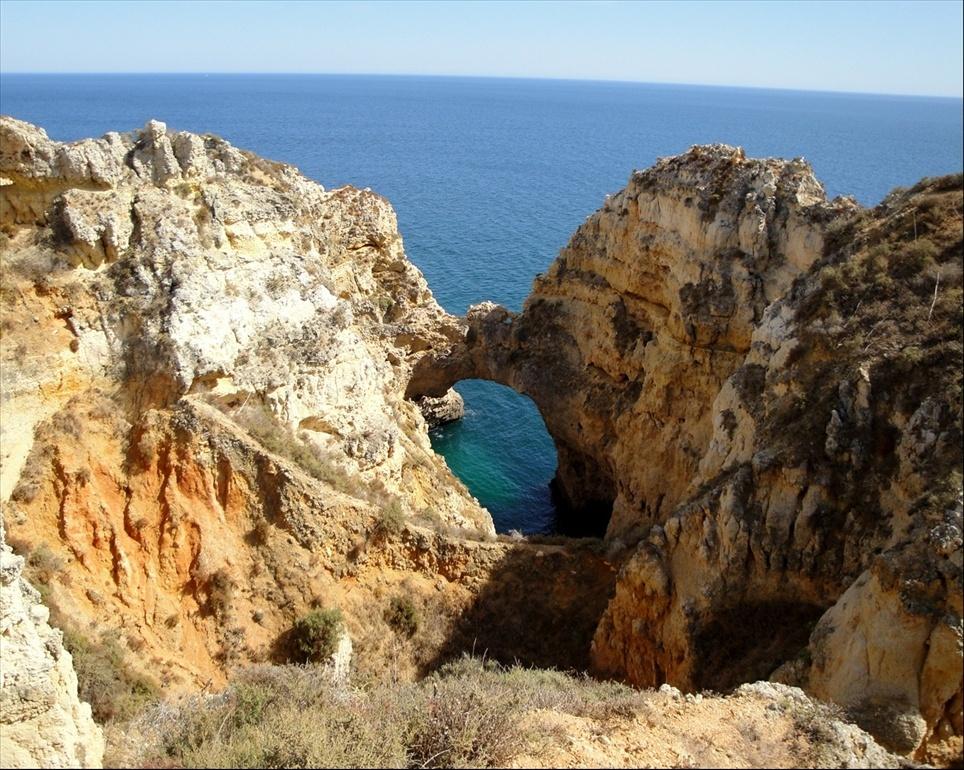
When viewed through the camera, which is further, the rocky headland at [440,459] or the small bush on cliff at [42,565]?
the small bush on cliff at [42,565]

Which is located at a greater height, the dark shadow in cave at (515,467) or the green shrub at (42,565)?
the green shrub at (42,565)

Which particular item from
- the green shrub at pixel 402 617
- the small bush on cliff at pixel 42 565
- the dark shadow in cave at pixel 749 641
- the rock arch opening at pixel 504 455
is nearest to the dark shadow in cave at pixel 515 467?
the rock arch opening at pixel 504 455

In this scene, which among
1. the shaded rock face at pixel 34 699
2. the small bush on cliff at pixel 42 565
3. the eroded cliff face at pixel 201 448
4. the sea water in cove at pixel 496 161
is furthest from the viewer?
the sea water in cove at pixel 496 161

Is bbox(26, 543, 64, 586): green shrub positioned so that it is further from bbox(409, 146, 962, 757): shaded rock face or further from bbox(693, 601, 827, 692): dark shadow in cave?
bbox(693, 601, 827, 692): dark shadow in cave

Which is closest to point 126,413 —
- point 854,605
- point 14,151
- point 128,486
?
point 128,486

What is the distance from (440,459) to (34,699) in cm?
1614

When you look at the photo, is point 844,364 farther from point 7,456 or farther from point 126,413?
point 7,456

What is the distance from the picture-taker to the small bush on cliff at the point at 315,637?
16203 mm

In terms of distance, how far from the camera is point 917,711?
31.7 feet

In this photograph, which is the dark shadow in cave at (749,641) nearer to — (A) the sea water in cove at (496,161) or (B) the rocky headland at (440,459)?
(B) the rocky headland at (440,459)

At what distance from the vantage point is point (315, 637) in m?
16.3

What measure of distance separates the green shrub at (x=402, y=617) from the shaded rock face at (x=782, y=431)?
4.35 meters

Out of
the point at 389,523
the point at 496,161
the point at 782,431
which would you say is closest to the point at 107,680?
the point at 389,523

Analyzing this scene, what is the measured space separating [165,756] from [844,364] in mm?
13289
